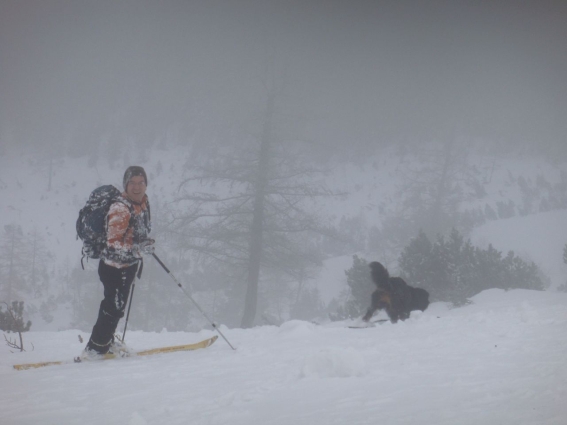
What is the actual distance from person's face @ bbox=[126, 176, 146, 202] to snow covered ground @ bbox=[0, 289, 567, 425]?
1.73 metres

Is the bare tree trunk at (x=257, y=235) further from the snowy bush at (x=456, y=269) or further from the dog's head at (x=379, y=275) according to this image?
the dog's head at (x=379, y=275)

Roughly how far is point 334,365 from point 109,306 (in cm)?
267

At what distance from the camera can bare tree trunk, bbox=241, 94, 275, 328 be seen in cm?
1350

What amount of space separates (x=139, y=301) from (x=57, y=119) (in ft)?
247

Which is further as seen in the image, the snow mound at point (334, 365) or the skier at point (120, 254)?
the skier at point (120, 254)

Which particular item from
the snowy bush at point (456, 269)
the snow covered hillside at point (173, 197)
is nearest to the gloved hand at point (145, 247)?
the snowy bush at point (456, 269)

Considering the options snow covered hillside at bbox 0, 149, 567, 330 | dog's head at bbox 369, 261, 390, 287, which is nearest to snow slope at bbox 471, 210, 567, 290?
snow covered hillside at bbox 0, 149, 567, 330

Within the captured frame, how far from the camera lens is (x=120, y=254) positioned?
12.5 ft

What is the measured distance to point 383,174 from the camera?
59875 mm

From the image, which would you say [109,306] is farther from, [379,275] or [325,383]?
[379,275]

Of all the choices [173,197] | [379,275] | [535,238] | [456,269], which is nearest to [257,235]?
[456,269]

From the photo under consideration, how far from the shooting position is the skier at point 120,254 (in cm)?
380

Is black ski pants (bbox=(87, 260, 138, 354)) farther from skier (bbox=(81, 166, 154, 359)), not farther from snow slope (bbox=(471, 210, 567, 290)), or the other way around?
snow slope (bbox=(471, 210, 567, 290))

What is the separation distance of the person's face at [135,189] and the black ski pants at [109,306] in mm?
759
